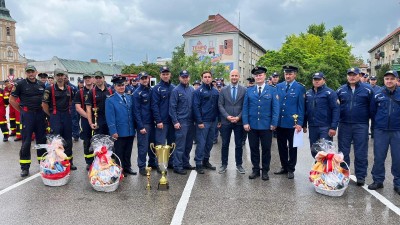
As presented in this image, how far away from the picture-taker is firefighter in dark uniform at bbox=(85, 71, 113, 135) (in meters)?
6.47

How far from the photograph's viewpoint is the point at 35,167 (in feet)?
23.4

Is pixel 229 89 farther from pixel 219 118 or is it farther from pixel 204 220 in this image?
pixel 204 220

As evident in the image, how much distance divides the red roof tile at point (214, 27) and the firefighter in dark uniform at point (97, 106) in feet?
166

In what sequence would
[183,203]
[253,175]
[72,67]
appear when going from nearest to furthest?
[183,203], [253,175], [72,67]

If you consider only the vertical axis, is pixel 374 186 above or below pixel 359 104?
below

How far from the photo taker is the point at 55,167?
5691 mm

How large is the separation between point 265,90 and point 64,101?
3975 millimetres

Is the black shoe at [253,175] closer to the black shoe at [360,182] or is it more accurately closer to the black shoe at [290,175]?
the black shoe at [290,175]

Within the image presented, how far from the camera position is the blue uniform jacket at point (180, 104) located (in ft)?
21.3

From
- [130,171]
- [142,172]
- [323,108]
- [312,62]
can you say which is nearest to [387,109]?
[323,108]

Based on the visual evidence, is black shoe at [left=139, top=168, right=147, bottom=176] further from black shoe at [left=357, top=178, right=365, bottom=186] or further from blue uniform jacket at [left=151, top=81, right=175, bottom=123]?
black shoe at [left=357, top=178, right=365, bottom=186]

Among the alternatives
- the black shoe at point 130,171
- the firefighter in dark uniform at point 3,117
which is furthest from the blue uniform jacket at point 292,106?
the firefighter in dark uniform at point 3,117

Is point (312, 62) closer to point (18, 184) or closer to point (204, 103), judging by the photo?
point (204, 103)

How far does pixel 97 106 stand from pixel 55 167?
141cm
